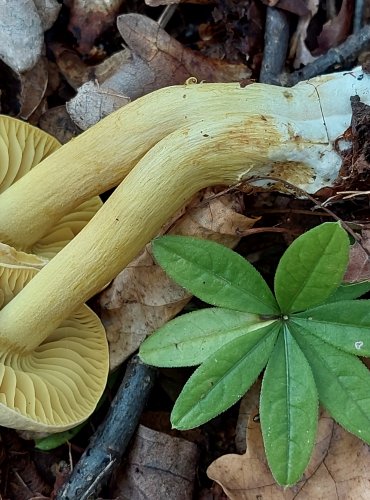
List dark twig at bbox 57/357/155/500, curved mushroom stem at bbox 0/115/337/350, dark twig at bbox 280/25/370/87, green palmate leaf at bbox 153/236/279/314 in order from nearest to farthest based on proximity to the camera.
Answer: green palmate leaf at bbox 153/236/279/314, curved mushroom stem at bbox 0/115/337/350, dark twig at bbox 57/357/155/500, dark twig at bbox 280/25/370/87

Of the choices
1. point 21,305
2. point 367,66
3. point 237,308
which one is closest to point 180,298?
point 237,308

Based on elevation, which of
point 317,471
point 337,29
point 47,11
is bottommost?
point 317,471

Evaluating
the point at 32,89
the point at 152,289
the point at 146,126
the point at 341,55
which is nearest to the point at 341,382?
the point at 152,289

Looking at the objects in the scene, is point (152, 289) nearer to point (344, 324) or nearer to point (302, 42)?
point (344, 324)

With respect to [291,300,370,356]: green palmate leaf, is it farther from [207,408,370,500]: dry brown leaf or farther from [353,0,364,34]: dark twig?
[353,0,364,34]: dark twig

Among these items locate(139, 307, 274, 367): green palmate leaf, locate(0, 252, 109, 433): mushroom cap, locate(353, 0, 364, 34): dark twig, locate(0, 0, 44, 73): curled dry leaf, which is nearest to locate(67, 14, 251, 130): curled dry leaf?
locate(0, 0, 44, 73): curled dry leaf

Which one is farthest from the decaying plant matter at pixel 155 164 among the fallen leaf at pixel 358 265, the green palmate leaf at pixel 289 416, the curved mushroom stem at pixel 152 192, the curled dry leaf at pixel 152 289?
the green palmate leaf at pixel 289 416
